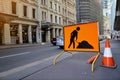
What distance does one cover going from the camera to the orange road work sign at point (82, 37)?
30.6 feet

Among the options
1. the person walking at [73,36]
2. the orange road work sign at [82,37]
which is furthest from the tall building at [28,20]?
the person walking at [73,36]

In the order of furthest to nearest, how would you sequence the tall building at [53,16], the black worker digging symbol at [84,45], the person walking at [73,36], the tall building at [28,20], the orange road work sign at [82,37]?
the tall building at [53,16] < the tall building at [28,20] < the person walking at [73,36] < the black worker digging symbol at [84,45] < the orange road work sign at [82,37]

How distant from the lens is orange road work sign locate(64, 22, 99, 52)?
9321 mm

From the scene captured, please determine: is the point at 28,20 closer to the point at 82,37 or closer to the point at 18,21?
the point at 18,21

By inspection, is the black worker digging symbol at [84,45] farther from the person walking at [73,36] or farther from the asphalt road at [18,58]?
the asphalt road at [18,58]

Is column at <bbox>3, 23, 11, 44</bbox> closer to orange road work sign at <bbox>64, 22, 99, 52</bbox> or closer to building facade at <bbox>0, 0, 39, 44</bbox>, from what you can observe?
building facade at <bbox>0, 0, 39, 44</bbox>

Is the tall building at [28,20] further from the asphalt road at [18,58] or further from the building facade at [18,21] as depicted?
the asphalt road at [18,58]

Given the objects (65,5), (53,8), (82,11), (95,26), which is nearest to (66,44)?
(95,26)

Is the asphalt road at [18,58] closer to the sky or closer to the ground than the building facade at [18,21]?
closer to the ground

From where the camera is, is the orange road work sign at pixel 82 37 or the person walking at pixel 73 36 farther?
the person walking at pixel 73 36

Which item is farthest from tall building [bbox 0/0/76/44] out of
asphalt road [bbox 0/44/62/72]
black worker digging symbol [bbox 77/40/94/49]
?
black worker digging symbol [bbox 77/40/94/49]

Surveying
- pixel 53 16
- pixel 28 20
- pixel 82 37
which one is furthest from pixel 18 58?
pixel 53 16

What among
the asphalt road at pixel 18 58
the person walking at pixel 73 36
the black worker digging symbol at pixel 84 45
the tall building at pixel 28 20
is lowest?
the asphalt road at pixel 18 58

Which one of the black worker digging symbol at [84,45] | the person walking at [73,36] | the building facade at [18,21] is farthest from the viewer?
the building facade at [18,21]
